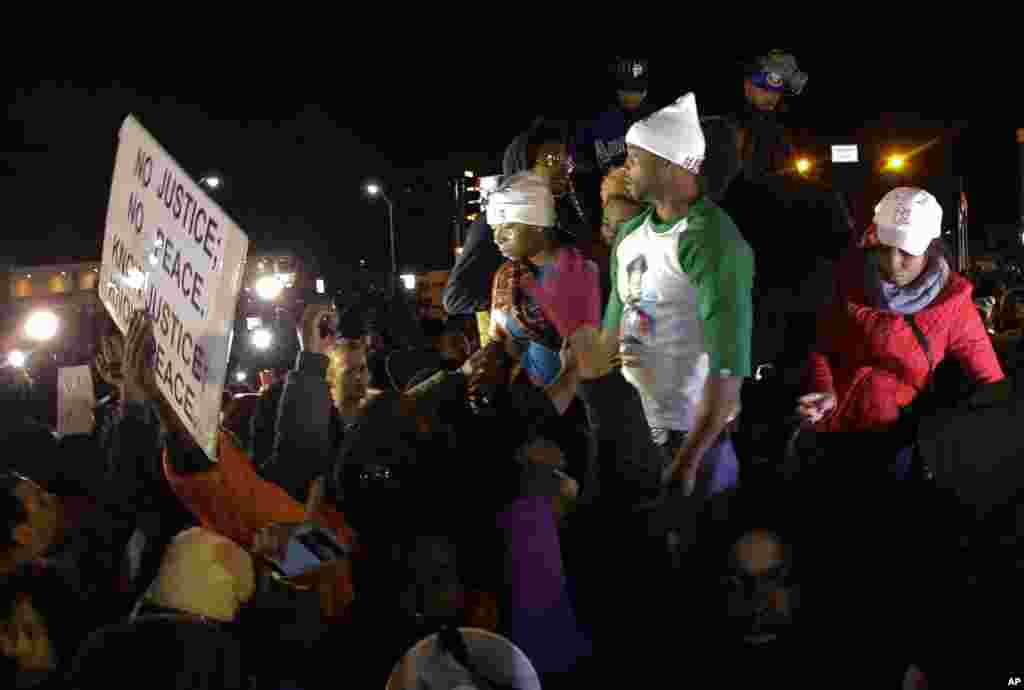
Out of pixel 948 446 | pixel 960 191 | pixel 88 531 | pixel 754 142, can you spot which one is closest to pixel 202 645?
pixel 88 531

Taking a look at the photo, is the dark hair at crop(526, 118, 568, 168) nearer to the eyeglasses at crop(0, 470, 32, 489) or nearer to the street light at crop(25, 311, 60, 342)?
the eyeglasses at crop(0, 470, 32, 489)

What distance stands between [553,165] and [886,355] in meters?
1.94

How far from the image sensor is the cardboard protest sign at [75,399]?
18.1 feet

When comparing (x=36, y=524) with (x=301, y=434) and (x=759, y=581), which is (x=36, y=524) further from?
(x=759, y=581)

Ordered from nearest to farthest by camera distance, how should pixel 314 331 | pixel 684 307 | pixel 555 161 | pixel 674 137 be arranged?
pixel 684 307
pixel 674 137
pixel 314 331
pixel 555 161

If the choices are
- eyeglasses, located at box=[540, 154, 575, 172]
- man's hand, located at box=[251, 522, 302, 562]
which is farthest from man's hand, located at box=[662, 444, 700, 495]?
eyeglasses, located at box=[540, 154, 575, 172]

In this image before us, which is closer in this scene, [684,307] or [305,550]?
[305,550]

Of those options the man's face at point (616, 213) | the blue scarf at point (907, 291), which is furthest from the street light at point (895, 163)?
the blue scarf at point (907, 291)

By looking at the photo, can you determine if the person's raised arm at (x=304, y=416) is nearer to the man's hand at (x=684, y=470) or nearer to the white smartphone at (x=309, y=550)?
the white smartphone at (x=309, y=550)

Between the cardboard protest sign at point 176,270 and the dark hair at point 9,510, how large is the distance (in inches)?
21.9

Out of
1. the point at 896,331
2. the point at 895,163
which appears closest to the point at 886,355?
the point at 896,331

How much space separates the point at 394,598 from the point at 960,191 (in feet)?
23.8

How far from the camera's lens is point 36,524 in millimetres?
3174

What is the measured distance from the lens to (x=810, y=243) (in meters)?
4.66
